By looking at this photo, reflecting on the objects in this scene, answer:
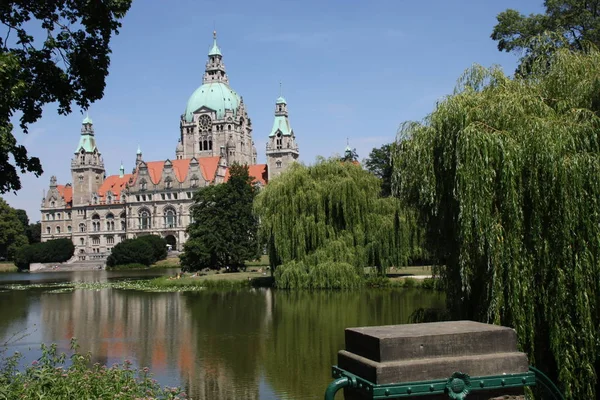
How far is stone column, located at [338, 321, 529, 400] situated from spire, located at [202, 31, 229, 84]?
110 meters

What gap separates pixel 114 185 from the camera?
10712cm

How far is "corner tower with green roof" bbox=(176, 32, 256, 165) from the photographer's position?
10719cm

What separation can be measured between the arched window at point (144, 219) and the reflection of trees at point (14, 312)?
5962 cm

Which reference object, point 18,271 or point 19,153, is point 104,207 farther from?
point 19,153

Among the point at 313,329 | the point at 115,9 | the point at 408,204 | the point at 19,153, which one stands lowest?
the point at 313,329

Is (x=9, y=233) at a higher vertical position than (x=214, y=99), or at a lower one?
lower

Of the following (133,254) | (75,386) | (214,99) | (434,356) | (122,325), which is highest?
(214,99)

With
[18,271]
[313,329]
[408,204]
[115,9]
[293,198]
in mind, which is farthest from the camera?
[18,271]

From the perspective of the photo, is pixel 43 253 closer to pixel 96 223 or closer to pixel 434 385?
pixel 96 223

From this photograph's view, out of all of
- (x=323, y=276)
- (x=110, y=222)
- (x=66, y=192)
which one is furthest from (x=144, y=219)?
(x=323, y=276)

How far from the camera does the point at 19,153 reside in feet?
34.6

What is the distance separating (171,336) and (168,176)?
268 ft

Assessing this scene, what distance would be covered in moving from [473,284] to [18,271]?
273 ft

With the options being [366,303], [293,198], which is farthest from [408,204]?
[293,198]
